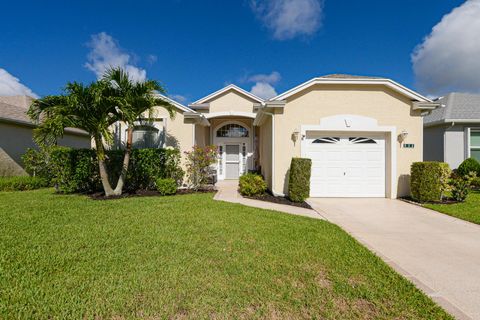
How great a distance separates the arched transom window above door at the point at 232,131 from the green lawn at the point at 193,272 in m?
10.2

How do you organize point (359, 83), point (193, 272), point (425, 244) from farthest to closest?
point (359, 83) → point (425, 244) → point (193, 272)

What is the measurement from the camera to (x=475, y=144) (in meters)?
12.9

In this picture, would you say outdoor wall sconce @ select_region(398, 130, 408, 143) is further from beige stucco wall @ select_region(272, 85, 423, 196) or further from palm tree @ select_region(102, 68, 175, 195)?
palm tree @ select_region(102, 68, 175, 195)

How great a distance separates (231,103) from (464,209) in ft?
41.9

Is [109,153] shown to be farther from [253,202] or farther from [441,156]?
[441,156]

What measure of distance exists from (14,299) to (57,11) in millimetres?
12529

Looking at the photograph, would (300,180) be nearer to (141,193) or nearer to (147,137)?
(141,193)

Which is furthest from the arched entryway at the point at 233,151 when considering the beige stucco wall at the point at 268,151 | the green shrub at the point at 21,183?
the green shrub at the point at 21,183

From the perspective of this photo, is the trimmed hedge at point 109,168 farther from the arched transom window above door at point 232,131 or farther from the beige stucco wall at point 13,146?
the arched transom window above door at point 232,131

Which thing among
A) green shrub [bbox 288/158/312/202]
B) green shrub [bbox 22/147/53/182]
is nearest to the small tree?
green shrub [bbox 288/158/312/202]

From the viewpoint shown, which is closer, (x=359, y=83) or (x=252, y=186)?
(x=359, y=83)

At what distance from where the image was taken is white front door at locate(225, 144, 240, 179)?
15.2 m

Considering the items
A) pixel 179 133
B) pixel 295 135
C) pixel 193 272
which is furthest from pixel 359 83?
pixel 193 272

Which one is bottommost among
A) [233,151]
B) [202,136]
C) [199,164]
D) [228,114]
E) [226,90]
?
[199,164]
